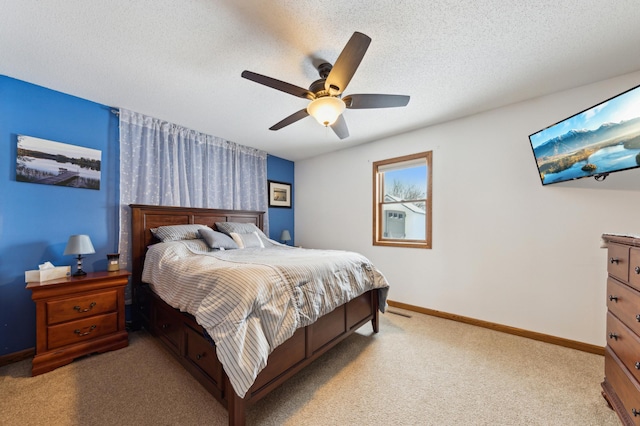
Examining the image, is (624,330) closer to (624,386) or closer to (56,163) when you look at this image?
(624,386)

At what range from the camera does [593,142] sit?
1.86 m

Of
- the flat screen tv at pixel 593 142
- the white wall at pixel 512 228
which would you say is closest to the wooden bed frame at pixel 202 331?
the white wall at pixel 512 228

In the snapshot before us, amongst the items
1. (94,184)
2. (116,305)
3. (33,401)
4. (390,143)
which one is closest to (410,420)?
(33,401)

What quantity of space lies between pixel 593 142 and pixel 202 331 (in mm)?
3193

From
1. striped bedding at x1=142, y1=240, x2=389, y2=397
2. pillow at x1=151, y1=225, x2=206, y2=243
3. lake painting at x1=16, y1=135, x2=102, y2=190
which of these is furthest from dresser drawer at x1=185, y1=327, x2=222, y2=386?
lake painting at x1=16, y1=135, x2=102, y2=190

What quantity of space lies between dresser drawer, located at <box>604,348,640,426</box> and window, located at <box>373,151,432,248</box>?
6.10 feet

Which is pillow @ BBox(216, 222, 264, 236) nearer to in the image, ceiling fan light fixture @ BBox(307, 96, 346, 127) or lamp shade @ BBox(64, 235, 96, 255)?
lamp shade @ BBox(64, 235, 96, 255)

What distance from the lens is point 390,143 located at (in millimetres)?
3701

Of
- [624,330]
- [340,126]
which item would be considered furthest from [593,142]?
[340,126]

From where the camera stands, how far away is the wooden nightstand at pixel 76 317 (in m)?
1.97

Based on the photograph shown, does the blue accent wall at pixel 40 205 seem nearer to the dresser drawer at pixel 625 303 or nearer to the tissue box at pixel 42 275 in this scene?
the tissue box at pixel 42 275

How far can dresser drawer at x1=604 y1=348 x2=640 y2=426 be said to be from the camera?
1240mm

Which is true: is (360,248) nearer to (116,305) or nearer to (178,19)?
(116,305)

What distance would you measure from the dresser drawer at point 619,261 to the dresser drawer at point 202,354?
2444 mm
